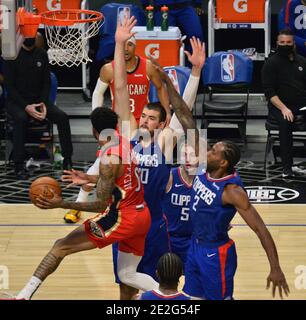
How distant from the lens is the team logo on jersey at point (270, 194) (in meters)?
11.6

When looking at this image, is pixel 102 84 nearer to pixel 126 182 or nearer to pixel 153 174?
pixel 153 174

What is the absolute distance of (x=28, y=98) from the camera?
1271 centimetres

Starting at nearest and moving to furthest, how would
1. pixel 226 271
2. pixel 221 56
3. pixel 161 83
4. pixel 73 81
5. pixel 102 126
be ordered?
1. pixel 226 271
2. pixel 102 126
3. pixel 161 83
4. pixel 221 56
5. pixel 73 81

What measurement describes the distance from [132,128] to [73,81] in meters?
6.89

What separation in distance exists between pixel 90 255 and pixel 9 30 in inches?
94.4

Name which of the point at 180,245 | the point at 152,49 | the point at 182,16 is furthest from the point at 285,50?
the point at 180,245

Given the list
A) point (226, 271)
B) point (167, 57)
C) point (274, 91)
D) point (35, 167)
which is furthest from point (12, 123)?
point (226, 271)

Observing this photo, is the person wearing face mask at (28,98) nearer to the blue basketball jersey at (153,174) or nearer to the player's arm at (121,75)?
the player's arm at (121,75)

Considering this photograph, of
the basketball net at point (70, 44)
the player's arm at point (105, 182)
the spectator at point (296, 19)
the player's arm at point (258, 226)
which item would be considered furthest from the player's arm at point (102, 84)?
the spectator at point (296, 19)

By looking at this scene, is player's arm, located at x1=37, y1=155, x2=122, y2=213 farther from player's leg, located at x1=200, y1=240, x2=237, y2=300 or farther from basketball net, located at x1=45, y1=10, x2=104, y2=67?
basketball net, located at x1=45, y1=10, x2=104, y2=67

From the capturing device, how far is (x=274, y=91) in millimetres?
12492

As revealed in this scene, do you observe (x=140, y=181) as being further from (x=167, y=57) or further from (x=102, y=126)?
(x=167, y=57)

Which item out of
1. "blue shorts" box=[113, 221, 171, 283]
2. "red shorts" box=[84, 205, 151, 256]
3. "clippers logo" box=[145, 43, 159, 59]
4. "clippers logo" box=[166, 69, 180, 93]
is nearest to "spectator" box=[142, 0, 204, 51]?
"clippers logo" box=[145, 43, 159, 59]

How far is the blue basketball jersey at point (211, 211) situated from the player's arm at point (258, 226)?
0.19 ft
